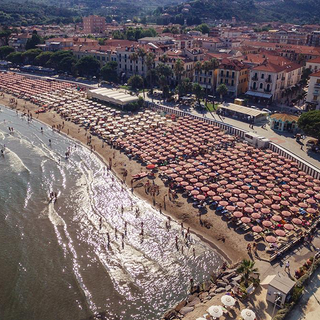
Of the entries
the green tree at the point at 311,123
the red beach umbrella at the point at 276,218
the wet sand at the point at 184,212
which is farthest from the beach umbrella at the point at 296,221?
the green tree at the point at 311,123

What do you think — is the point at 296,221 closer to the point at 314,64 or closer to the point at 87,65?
the point at 314,64

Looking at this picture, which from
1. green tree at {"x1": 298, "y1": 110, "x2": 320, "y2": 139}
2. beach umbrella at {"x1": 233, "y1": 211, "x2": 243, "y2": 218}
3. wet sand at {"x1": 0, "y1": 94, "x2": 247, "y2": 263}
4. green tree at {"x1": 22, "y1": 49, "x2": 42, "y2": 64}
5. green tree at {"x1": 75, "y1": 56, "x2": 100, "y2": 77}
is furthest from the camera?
green tree at {"x1": 22, "y1": 49, "x2": 42, "y2": 64}

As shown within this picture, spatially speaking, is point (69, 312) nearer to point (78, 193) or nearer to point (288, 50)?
point (78, 193)

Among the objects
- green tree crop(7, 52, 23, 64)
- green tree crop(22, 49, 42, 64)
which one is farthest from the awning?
green tree crop(7, 52, 23, 64)

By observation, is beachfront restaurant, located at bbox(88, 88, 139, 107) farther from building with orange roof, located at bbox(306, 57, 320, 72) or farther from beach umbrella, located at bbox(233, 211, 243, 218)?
building with orange roof, located at bbox(306, 57, 320, 72)

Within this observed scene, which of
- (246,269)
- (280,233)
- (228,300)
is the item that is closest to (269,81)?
(280,233)

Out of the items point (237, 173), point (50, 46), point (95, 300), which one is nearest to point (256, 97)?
point (237, 173)
